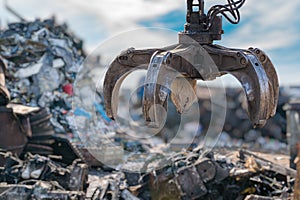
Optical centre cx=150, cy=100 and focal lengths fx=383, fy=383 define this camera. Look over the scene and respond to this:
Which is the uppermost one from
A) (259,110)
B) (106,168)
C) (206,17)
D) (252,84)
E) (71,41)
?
(71,41)

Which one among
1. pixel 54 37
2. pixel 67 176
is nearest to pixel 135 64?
pixel 67 176

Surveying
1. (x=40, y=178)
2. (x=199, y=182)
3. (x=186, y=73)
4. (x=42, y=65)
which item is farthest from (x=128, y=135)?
(x=186, y=73)

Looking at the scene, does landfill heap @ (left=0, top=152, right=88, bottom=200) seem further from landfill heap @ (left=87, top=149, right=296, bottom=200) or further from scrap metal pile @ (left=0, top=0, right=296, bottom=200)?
landfill heap @ (left=87, top=149, right=296, bottom=200)

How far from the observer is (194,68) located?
206 cm

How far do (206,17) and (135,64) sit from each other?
479mm

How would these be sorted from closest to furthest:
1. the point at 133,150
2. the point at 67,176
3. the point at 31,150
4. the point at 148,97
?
the point at 148,97 < the point at 67,176 < the point at 31,150 < the point at 133,150

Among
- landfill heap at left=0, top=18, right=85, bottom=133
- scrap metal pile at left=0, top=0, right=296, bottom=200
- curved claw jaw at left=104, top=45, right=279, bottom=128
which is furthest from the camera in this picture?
landfill heap at left=0, top=18, right=85, bottom=133

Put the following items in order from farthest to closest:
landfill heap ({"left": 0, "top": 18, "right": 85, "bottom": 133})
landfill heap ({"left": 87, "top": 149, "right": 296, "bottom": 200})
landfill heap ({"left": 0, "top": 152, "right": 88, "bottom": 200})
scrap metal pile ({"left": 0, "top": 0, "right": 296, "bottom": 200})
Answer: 1. landfill heap ({"left": 0, "top": 18, "right": 85, "bottom": 133})
2. landfill heap ({"left": 87, "top": 149, "right": 296, "bottom": 200})
3. landfill heap ({"left": 0, "top": 152, "right": 88, "bottom": 200})
4. scrap metal pile ({"left": 0, "top": 0, "right": 296, "bottom": 200})

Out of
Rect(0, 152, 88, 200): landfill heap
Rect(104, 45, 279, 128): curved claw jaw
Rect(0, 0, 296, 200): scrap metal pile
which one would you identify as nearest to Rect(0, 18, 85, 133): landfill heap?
Rect(0, 0, 296, 200): scrap metal pile

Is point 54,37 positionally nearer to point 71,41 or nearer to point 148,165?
point 71,41

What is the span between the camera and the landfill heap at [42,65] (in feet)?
25.7

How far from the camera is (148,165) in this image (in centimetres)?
461

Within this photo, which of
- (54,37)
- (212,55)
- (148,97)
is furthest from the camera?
(54,37)

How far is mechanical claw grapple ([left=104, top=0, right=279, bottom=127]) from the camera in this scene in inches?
73.5
